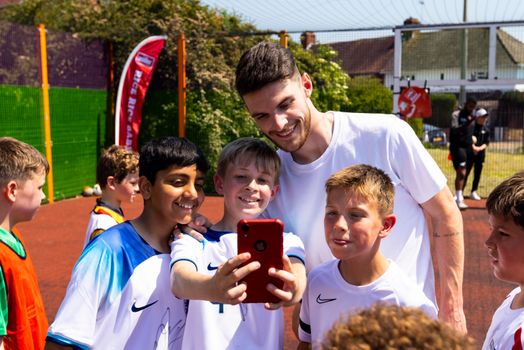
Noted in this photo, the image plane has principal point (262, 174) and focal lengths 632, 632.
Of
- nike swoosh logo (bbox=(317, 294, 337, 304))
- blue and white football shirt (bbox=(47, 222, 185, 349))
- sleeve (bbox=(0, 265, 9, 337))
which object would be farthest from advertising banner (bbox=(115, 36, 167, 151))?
nike swoosh logo (bbox=(317, 294, 337, 304))

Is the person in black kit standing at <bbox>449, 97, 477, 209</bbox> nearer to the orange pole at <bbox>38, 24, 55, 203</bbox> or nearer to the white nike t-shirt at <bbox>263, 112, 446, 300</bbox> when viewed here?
the orange pole at <bbox>38, 24, 55, 203</bbox>

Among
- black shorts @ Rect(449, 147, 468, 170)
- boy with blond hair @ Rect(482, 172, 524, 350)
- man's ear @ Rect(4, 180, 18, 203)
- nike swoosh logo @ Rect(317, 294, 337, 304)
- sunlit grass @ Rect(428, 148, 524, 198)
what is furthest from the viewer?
sunlit grass @ Rect(428, 148, 524, 198)

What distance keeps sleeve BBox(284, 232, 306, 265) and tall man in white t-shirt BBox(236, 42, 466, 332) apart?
A: 160 millimetres

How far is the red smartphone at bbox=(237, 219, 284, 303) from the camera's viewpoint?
1888 millimetres

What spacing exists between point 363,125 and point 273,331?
0.89 m

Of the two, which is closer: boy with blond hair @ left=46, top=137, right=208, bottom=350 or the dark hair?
boy with blond hair @ left=46, top=137, right=208, bottom=350

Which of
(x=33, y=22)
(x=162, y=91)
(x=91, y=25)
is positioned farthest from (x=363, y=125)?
(x=33, y=22)

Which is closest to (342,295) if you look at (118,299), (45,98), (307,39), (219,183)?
(219,183)

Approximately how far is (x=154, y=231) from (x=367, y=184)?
82 cm

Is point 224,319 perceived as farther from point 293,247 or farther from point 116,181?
point 116,181

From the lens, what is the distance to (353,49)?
1493cm

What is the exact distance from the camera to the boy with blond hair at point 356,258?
229cm

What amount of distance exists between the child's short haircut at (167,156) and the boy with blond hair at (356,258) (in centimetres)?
53

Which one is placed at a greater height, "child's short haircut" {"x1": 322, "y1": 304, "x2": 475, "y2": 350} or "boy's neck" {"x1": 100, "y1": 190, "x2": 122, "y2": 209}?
"child's short haircut" {"x1": 322, "y1": 304, "x2": 475, "y2": 350}
